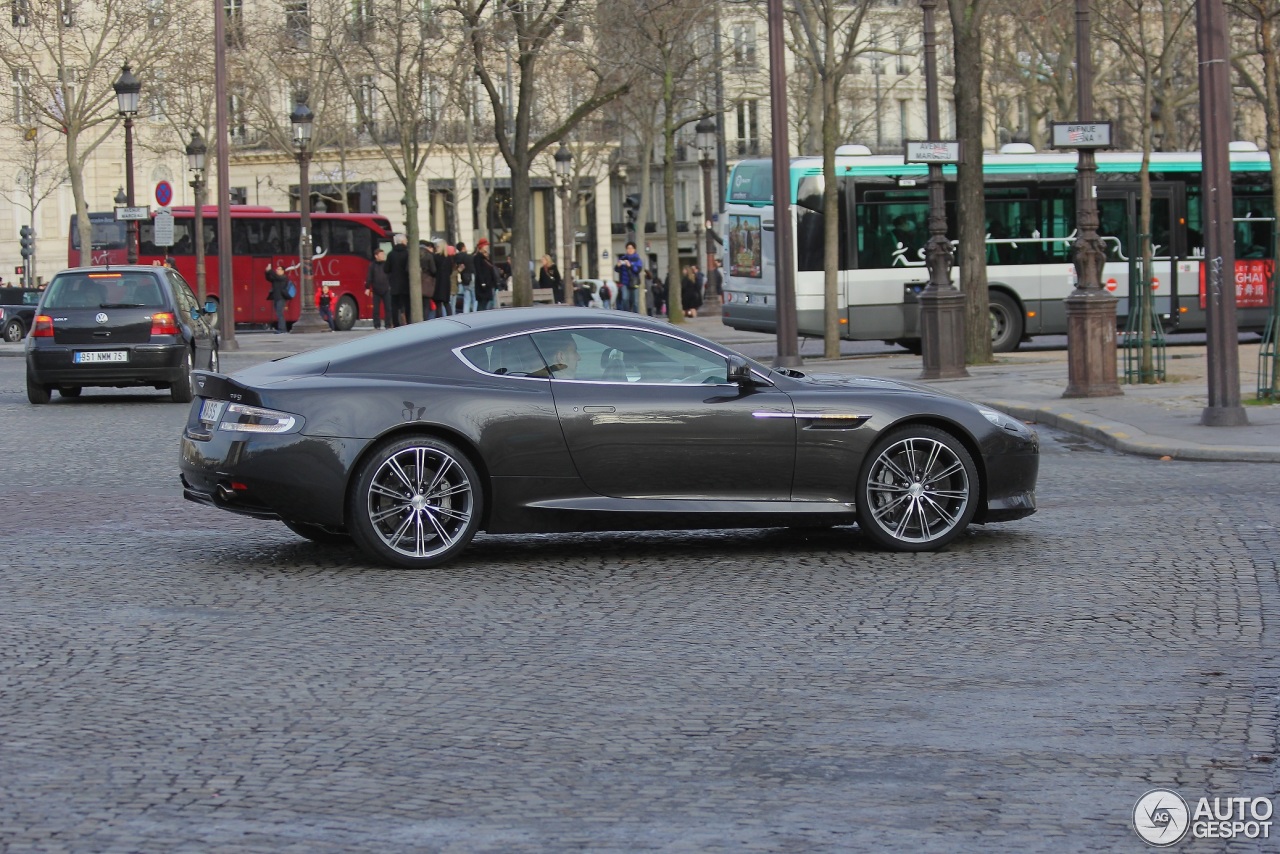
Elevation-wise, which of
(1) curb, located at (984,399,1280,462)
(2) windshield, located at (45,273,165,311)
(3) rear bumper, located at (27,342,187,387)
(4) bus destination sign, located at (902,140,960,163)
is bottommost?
(1) curb, located at (984,399,1280,462)

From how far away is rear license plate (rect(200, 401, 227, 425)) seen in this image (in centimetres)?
926

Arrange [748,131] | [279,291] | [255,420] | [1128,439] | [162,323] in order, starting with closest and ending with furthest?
1. [255,420]
2. [1128,439]
3. [162,323]
4. [279,291]
5. [748,131]

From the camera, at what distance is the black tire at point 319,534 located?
9.91m

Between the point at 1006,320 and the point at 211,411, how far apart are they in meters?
22.6

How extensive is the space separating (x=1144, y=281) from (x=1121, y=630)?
14.2 metres

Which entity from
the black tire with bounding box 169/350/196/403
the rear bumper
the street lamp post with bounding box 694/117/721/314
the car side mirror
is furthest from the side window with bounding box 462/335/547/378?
the street lamp post with bounding box 694/117/721/314

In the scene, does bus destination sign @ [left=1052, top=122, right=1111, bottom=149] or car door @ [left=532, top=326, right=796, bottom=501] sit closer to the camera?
car door @ [left=532, top=326, right=796, bottom=501]

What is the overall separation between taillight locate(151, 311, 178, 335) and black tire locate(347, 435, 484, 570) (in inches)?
510

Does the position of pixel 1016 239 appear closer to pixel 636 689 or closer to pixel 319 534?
pixel 319 534

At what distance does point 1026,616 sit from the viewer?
308 inches

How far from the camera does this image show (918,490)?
9.62 metres

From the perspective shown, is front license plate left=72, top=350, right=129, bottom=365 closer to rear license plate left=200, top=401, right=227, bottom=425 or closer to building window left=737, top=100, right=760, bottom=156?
rear license plate left=200, top=401, right=227, bottom=425

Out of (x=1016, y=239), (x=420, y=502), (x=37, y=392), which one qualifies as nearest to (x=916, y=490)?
(x=420, y=502)

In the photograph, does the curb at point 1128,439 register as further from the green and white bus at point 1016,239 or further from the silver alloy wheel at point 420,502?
the green and white bus at point 1016,239
